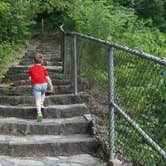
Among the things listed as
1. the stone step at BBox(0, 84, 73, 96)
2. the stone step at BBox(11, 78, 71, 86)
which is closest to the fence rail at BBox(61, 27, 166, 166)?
the stone step at BBox(0, 84, 73, 96)

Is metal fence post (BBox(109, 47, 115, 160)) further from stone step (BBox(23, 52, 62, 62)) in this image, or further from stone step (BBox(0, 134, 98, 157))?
stone step (BBox(23, 52, 62, 62))

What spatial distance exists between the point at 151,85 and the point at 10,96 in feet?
16.9

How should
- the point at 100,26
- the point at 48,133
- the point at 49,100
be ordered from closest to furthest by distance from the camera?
the point at 48,133 < the point at 49,100 < the point at 100,26

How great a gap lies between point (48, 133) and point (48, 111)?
0.79 metres

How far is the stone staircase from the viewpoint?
6.33 meters

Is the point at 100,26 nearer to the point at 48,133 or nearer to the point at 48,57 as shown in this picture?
the point at 48,57

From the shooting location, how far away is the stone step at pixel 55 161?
609 cm

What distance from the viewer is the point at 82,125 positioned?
7.23m

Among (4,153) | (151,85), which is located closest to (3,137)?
(4,153)

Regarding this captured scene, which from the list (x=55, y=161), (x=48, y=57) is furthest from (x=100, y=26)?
(x=55, y=161)

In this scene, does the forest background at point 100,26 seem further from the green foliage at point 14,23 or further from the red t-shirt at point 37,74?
the red t-shirt at point 37,74

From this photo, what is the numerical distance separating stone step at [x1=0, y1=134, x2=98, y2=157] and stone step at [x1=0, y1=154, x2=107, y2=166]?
0.43 feet

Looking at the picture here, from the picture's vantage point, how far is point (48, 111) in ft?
25.9

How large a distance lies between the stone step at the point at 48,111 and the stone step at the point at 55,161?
151 centimetres
